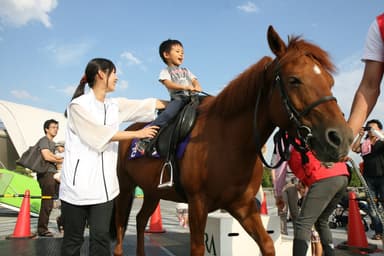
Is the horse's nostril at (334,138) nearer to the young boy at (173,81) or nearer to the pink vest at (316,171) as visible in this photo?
the pink vest at (316,171)

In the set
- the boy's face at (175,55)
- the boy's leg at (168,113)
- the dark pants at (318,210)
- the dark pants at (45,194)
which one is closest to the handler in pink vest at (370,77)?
the dark pants at (318,210)

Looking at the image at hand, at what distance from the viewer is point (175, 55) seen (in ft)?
14.0

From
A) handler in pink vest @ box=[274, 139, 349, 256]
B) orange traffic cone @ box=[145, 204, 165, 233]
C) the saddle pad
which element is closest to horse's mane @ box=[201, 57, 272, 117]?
the saddle pad

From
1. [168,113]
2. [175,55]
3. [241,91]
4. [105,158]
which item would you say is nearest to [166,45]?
[175,55]

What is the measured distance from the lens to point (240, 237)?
4.16 metres

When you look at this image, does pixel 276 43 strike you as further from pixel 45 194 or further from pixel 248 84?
pixel 45 194

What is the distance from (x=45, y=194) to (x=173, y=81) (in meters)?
4.38

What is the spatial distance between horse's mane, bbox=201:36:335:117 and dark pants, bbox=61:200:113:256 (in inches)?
52.5

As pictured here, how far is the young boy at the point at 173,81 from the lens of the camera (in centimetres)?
362

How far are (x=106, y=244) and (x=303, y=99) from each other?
1760mm

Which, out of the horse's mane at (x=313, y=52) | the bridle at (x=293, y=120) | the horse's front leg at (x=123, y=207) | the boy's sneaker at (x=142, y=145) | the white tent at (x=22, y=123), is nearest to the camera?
the bridle at (x=293, y=120)

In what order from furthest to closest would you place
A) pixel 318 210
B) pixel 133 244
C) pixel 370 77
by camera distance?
pixel 133 244 → pixel 318 210 → pixel 370 77

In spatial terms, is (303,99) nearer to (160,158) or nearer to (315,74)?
(315,74)

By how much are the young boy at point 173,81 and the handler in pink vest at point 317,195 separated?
118cm
